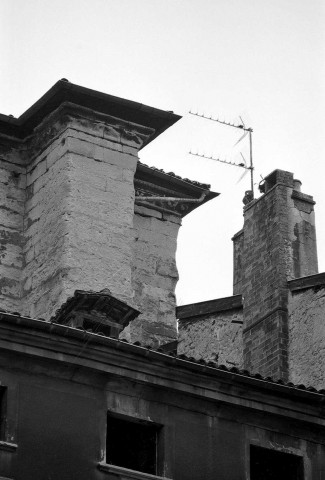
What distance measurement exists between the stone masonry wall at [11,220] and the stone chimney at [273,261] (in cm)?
455

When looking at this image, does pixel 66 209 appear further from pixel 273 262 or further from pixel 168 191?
pixel 273 262

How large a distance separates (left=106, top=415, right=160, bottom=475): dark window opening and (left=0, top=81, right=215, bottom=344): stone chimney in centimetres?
468

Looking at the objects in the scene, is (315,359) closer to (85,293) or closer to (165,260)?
(165,260)

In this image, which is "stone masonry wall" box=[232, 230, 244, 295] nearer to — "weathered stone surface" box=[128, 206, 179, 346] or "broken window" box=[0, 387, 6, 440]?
"weathered stone surface" box=[128, 206, 179, 346]

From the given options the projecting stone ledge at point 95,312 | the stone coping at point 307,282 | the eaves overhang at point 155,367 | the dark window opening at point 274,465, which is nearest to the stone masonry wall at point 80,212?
the projecting stone ledge at point 95,312

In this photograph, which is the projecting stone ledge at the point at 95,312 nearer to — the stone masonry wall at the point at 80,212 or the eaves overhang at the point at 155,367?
the stone masonry wall at the point at 80,212

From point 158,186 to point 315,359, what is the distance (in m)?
4.00

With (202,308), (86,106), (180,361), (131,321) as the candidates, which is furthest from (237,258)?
(180,361)

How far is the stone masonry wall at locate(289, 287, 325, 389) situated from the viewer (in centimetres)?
2888

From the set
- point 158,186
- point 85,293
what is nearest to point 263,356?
point 158,186

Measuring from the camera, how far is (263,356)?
97.7 ft

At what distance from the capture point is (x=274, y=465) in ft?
75.7

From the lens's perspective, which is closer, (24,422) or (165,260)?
(24,422)

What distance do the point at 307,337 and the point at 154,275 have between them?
275 cm
